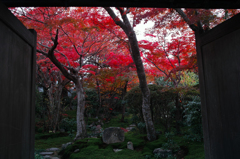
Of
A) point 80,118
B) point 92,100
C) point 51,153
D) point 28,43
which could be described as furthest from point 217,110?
point 92,100

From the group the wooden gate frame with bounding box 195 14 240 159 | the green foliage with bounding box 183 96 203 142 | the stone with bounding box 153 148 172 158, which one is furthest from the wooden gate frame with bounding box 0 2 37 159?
the green foliage with bounding box 183 96 203 142

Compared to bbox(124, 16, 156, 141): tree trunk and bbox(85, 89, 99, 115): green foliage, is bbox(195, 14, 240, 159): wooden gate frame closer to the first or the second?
bbox(124, 16, 156, 141): tree trunk

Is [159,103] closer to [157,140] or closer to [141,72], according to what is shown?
[157,140]

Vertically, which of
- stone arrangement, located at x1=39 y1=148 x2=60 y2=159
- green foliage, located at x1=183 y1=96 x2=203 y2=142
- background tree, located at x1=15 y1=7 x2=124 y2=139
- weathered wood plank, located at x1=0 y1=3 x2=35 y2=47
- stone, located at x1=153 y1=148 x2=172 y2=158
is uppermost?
background tree, located at x1=15 y1=7 x2=124 y2=139

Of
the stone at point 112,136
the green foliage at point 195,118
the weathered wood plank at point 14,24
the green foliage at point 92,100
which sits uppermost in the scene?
the weathered wood plank at point 14,24

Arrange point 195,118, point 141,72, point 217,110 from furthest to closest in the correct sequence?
point 141,72 < point 195,118 < point 217,110

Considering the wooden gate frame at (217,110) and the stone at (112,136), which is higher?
the wooden gate frame at (217,110)

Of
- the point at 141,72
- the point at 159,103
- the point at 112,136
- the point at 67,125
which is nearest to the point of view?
the point at 141,72

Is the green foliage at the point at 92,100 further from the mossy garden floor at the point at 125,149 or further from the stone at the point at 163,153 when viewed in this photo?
the stone at the point at 163,153

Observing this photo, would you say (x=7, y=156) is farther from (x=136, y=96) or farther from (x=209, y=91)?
(x=136, y=96)

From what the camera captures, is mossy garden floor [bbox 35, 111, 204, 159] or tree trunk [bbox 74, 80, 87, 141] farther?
tree trunk [bbox 74, 80, 87, 141]
